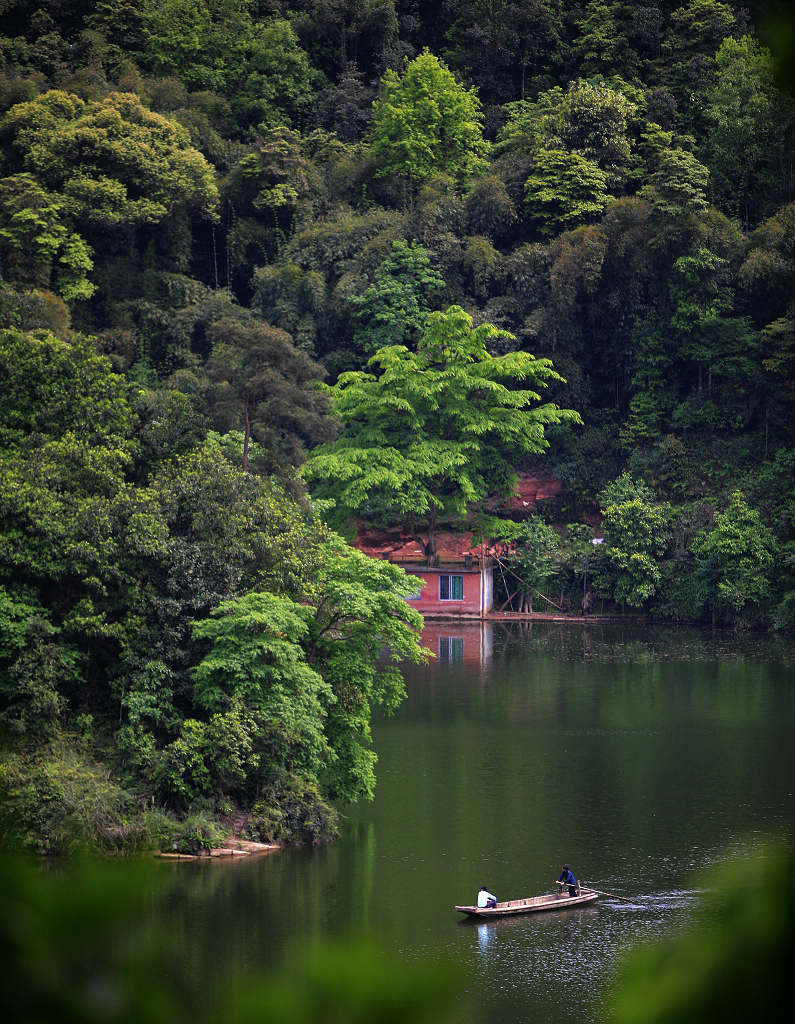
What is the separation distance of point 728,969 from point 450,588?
2928 centimetres

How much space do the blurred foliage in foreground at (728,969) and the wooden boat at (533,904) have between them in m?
11.6

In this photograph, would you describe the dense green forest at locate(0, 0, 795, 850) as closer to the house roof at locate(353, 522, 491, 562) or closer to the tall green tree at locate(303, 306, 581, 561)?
the tall green tree at locate(303, 306, 581, 561)

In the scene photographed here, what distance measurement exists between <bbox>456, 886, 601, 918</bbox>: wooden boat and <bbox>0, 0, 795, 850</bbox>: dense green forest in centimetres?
392

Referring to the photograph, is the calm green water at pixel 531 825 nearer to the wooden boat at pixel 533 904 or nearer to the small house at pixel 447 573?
the wooden boat at pixel 533 904

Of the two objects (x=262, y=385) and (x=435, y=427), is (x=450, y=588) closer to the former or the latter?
(x=435, y=427)

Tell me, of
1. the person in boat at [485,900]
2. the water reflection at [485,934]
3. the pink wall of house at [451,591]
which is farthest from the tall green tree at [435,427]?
the water reflection at [485,934]

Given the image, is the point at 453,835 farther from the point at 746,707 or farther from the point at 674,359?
the point at 674,359

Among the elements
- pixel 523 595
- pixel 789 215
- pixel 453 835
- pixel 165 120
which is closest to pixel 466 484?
pixel 523 595

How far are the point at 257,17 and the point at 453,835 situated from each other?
33.1m

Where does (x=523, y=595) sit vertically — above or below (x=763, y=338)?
below

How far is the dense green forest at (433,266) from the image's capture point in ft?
89.8

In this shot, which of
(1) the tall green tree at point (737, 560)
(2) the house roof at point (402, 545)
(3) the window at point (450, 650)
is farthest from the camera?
(2) the house roof at point (402, 545)

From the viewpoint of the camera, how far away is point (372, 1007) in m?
0.78

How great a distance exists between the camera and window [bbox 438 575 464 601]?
29984 mm
